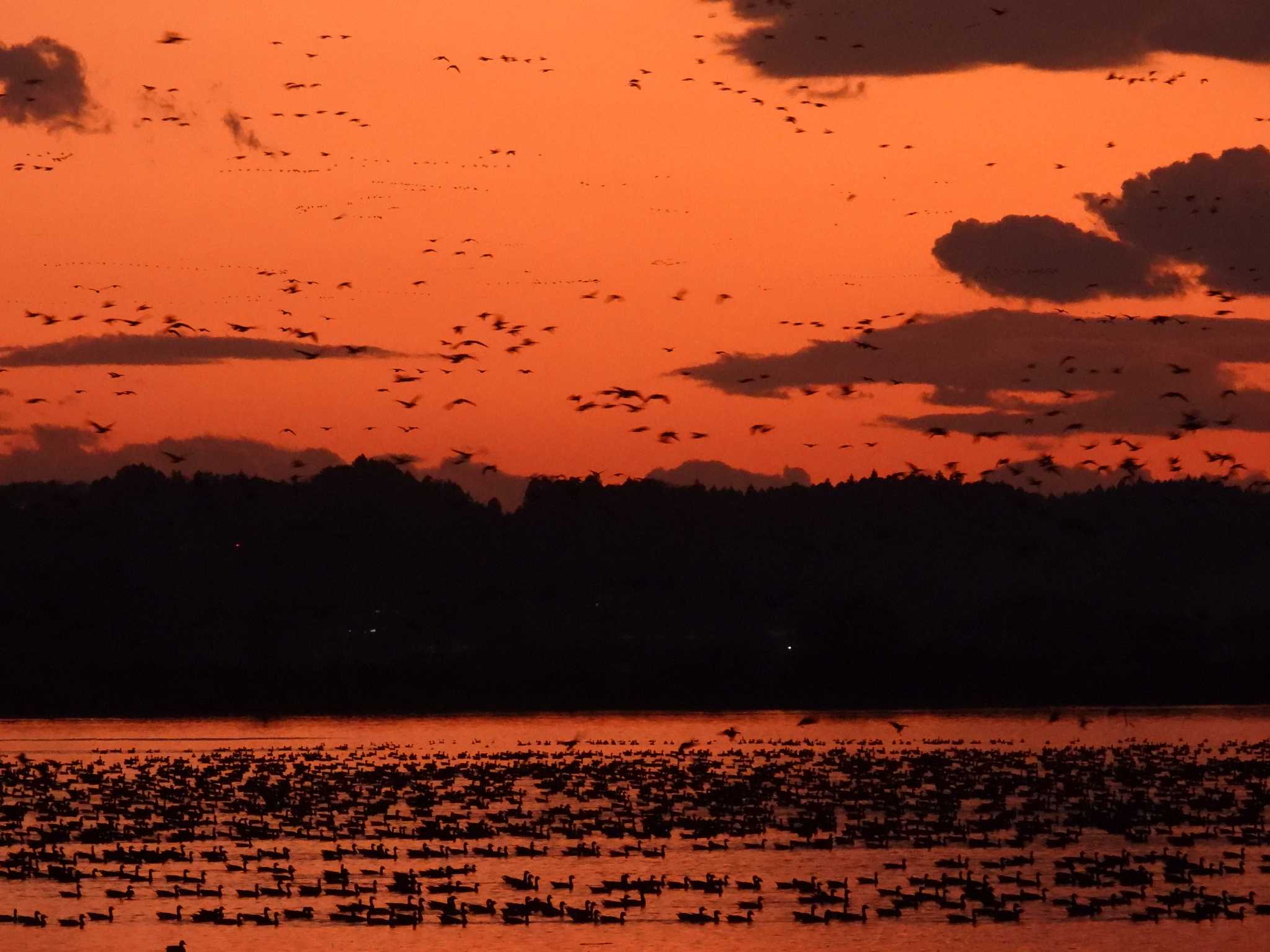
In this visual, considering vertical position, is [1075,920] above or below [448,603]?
below

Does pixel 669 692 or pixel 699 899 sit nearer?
pixel 699 899

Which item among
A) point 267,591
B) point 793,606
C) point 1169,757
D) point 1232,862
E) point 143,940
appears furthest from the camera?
point 793,606

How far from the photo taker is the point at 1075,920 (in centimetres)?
5091

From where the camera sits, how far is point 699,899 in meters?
53.8

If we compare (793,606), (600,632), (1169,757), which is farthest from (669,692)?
(1169,757)

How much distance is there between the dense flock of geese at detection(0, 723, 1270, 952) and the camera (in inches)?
2052

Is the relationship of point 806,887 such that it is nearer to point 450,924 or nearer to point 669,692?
point 450,924

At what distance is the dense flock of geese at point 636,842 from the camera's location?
5212cm

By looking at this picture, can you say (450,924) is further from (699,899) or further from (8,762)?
(8,762)

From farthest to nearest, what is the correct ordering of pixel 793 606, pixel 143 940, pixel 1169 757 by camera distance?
pixel 793 606 < pixel 1169 757 < pixel 143 940

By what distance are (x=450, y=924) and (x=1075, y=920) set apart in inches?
594

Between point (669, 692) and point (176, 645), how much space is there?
37.4 metres

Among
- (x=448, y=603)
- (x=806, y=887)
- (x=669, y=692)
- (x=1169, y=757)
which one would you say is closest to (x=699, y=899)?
(x=806, y=887)

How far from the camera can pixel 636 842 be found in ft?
208
